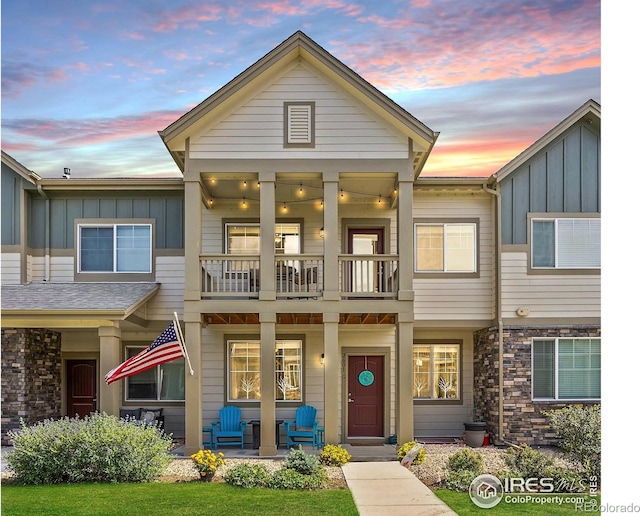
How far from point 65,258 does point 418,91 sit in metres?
9.34

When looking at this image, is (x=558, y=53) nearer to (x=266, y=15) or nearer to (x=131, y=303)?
(x=266, y=15)

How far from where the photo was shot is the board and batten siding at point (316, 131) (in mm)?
13641

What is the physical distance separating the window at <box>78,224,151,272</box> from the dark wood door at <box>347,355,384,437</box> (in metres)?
5.70

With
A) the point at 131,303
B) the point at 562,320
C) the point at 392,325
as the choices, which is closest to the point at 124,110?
the point at 131,303

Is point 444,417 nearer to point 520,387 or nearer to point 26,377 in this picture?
point 520,387

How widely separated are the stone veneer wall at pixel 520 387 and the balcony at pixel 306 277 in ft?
9.75

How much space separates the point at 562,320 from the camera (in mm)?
15055

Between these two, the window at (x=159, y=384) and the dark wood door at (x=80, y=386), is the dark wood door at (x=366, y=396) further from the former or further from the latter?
the dark wood door at (x=80, y=386)

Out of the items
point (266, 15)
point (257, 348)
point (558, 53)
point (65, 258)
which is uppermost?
point (266, 15)

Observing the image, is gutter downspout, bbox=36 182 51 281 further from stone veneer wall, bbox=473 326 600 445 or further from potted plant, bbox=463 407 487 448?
stone veneer wall, bbox=473 326 600 445

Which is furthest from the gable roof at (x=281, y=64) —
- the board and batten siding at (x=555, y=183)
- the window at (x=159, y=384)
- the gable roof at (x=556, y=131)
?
the window at (x=159, y=384)

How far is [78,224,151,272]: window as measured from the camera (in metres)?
15.8

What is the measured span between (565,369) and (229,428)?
7.82m

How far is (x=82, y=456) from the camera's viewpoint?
10.4m
